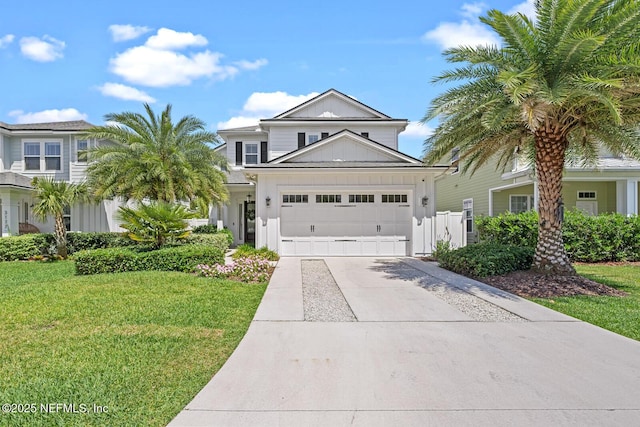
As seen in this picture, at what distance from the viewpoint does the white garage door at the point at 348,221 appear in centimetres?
1485

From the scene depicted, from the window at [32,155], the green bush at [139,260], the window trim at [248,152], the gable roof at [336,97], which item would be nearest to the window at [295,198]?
the green bush at [139,260]

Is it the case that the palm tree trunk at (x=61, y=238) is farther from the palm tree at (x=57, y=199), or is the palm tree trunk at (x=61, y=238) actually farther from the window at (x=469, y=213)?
the window at (x=469, y=213)

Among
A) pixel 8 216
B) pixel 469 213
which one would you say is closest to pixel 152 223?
pixel 8 216

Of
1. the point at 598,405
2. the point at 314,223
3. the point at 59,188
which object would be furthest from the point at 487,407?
the point at 59,188

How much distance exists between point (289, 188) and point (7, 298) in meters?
9.12

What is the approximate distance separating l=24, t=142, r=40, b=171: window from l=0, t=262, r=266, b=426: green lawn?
1298cm

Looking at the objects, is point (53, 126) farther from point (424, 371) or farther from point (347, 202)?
Result: point (424, 371)

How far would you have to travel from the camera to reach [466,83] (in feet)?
29.6

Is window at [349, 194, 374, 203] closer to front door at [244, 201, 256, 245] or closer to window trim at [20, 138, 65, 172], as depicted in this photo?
front door at [244, 201, 256, 245]

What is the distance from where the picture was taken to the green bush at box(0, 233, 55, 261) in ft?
47.3

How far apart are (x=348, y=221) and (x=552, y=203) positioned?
7412 mm

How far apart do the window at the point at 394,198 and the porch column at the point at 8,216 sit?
1613 centimetres

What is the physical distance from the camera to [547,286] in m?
8.30

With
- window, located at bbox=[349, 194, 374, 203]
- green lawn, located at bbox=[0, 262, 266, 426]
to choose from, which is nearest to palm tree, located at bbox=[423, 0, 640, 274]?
window, located at bbox=[349, 194, 374, 203]
